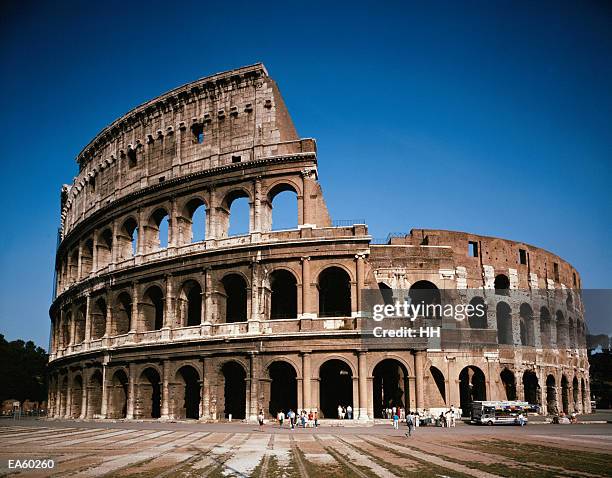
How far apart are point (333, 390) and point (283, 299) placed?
17.7 ft

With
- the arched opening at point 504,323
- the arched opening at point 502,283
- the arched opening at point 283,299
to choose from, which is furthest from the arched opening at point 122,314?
the arched opening at point 502,283

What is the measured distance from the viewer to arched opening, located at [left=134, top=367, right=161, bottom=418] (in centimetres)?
2994

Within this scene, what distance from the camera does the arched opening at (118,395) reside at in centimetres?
3131

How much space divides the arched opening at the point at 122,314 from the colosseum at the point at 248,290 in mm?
120

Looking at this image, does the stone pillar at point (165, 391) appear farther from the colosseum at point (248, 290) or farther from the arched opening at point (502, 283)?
the arched opening at point (502, 283)

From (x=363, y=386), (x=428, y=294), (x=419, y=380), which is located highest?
(x=428, y=294)

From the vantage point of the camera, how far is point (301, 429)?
23.3 meters

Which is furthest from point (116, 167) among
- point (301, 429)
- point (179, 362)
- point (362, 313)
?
point (301, 429)

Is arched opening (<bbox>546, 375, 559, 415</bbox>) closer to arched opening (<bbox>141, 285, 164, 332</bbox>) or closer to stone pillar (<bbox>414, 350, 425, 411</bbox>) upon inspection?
stone pillar (<bbox>414, 350, 425, 411</bbox>)

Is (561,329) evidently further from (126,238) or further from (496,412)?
(126,238)

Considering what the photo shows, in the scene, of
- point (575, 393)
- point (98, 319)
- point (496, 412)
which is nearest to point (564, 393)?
point (575, 393)

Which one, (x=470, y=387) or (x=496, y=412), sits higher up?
(x=470, y=387)

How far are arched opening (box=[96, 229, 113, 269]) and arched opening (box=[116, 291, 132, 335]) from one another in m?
3.64

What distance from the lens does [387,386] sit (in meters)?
30.6
